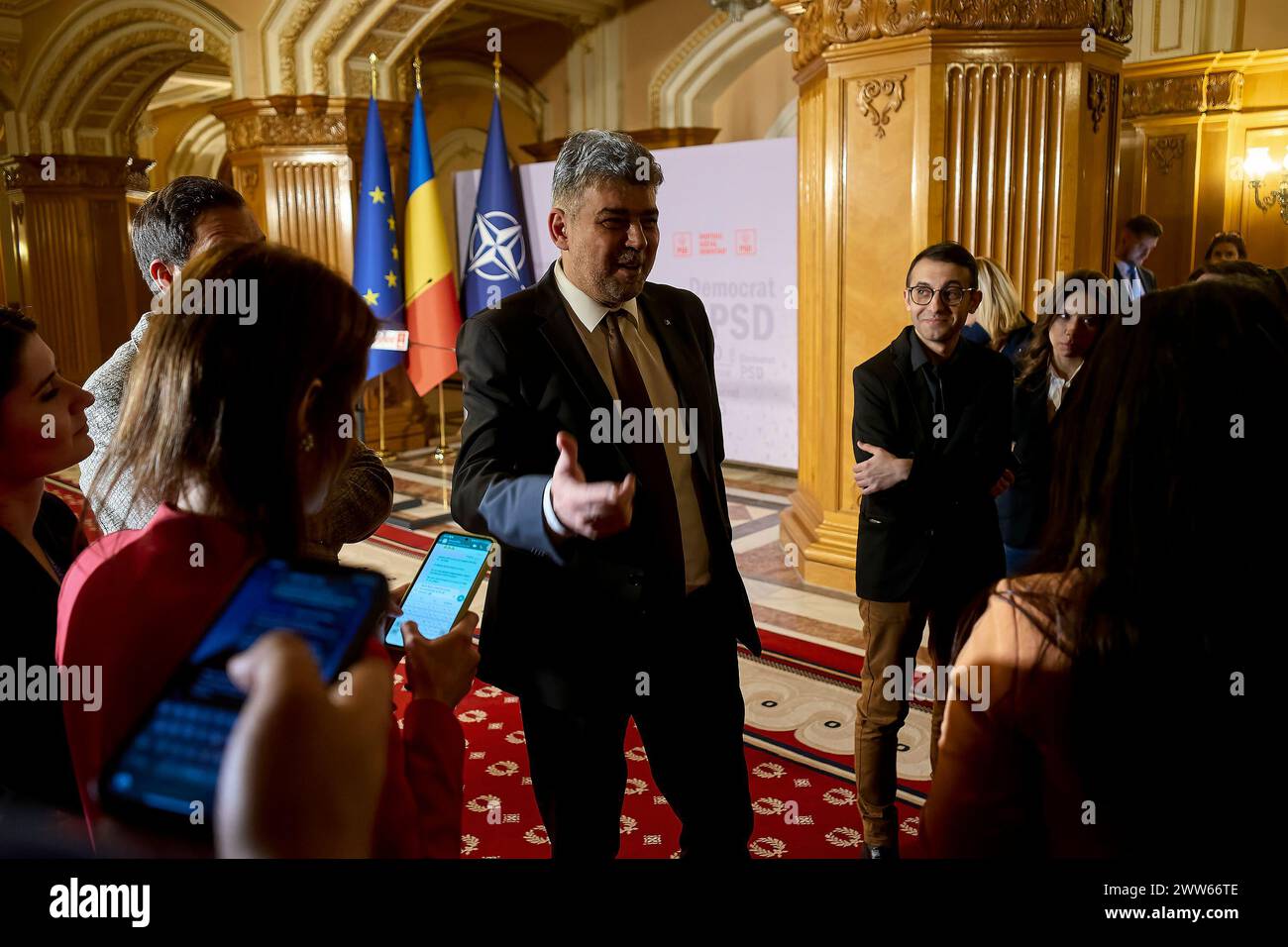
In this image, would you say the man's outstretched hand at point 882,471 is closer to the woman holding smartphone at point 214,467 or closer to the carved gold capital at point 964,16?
the woman holding smartphone at point 214,467

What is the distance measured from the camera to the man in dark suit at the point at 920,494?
2.25m

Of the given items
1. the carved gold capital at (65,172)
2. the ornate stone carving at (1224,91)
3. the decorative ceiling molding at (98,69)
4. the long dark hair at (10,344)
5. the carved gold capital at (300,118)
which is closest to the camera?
the long dark hair at (10,344)

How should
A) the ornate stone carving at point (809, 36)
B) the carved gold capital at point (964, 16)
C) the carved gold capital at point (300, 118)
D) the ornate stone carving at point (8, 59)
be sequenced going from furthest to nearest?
the ornate stone carving at point (8, 59)
the carved gold capital at point (300, 118)
the ornate stone carving at point (809, 36)
the carved gold capital at point (964, 16)

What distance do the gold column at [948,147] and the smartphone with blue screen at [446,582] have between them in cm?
304

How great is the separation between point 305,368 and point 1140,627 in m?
0.76

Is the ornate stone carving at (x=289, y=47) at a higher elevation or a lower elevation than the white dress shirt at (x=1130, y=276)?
higher

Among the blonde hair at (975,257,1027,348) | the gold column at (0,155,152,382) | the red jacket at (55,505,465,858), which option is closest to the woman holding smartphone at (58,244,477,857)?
the red jacket at (55,505,465,858)

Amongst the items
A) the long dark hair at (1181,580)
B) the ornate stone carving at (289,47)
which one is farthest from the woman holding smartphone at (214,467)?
the ornate stone carving at (289,47)

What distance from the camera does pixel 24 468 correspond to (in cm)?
123

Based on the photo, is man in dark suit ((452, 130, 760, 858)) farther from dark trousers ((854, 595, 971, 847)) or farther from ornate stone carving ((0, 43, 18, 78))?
ornate stone carving ((0, 43, 18, 78))

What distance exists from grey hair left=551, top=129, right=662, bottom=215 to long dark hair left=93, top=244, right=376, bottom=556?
2.81 feet

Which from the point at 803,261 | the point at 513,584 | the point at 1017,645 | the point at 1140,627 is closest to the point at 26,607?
the point at 513,584

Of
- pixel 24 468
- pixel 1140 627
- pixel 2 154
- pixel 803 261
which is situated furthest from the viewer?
pixel 2 154

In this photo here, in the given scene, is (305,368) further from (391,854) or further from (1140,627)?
(1140,627)
